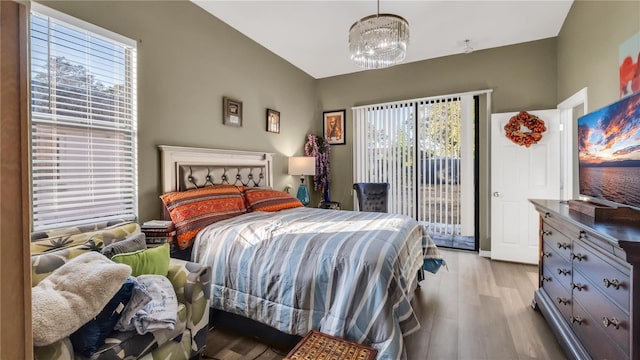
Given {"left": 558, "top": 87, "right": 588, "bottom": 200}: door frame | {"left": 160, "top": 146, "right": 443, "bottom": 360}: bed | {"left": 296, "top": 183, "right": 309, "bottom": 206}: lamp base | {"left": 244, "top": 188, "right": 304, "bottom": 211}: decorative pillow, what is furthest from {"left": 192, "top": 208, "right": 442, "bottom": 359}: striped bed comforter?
{"left": 558, "top": 87, "right": 588, "bottom": 200}: door frame

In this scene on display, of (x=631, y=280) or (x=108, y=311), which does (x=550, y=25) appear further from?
(x=108, y=311)

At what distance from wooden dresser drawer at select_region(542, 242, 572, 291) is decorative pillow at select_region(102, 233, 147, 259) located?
2.68 m

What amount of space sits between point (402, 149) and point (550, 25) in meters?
2.28

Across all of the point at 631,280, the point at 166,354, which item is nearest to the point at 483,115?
the point at 631,280

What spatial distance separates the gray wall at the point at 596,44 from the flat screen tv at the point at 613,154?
51 centimetres

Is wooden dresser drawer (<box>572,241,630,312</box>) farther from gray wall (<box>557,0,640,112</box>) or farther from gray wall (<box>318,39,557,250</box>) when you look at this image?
gray wall (<box>318,39,557,250</box>)

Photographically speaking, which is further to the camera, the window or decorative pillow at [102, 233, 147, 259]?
the window

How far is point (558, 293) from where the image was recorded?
191cm

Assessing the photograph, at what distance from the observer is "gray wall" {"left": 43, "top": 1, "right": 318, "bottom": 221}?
2377mm

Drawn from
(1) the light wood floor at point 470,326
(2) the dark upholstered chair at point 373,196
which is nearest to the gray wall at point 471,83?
(2) the dark upholstered chair at point 373,196

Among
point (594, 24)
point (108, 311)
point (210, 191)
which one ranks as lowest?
point (108, 311)

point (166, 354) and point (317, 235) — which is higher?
point (317, 235)

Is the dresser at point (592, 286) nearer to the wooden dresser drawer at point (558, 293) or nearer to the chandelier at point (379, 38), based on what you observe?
the wooden dresser drawer at point (558, 293)

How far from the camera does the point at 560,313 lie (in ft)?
6.08
